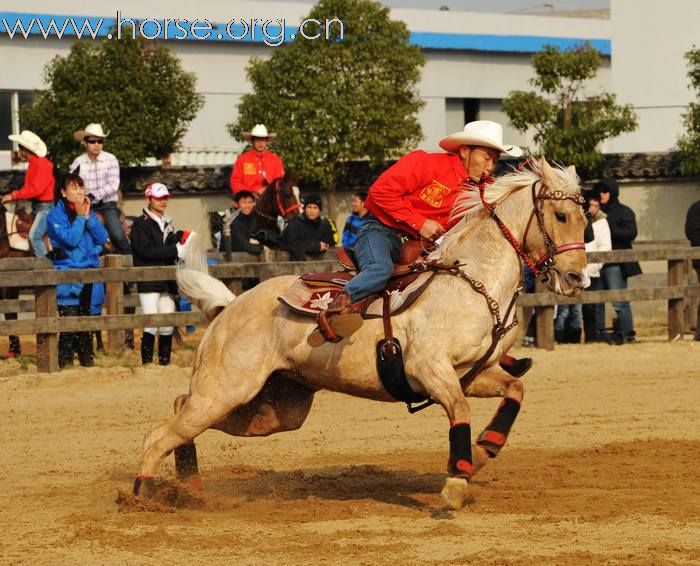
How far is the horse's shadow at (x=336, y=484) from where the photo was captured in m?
8.52

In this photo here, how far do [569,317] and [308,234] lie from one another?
3.35m

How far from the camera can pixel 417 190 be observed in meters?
8.11

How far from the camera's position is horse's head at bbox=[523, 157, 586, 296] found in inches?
301

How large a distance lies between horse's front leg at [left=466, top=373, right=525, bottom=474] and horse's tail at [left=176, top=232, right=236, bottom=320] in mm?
1795

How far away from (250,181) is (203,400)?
10.1m

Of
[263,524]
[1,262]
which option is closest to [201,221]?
[1,262]

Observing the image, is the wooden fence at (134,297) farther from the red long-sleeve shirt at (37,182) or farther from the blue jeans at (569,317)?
the red long-sleeve shirt at (37,182)

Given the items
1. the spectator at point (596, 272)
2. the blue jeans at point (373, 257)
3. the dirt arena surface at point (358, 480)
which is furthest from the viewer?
the spectator at point (596, 272)

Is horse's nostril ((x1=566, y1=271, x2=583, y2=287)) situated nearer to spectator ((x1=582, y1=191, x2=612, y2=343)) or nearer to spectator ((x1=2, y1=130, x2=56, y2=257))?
spectator ((x1=582, y1=191, x2=612, y2=343))

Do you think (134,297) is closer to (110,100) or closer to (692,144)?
(110,100)

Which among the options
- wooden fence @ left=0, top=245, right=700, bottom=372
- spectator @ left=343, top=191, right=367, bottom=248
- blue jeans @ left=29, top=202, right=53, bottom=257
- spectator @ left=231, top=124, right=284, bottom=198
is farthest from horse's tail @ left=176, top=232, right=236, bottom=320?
spectator @ left=231, top=124, right=284, bottom=198

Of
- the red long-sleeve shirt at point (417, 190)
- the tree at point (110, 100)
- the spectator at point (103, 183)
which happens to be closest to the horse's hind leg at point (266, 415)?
the red long-sleeve shirt at point (417, 190)

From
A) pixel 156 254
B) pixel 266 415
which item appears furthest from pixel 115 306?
pixel 266 415

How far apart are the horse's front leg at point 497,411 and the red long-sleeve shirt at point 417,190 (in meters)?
0.98
